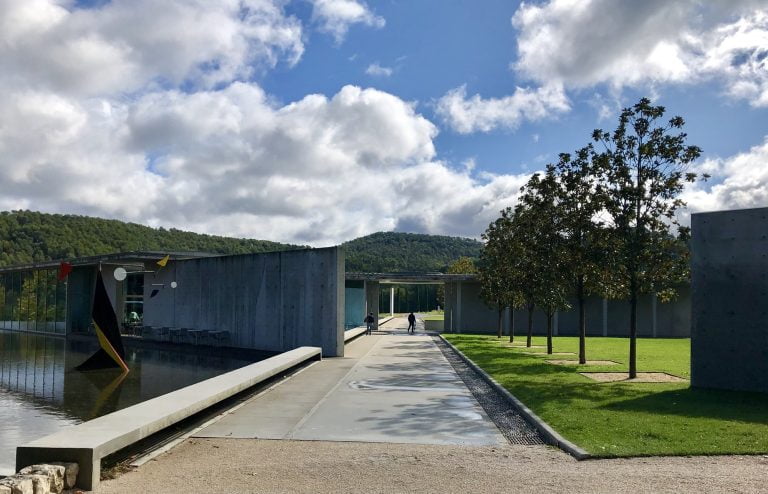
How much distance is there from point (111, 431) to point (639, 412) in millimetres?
8373

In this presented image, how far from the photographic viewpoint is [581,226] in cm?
1816

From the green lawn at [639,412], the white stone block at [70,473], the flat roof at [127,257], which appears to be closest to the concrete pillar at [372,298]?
the flat roof at [127,257]

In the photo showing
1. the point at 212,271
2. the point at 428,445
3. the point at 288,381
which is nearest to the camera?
the point at 428,445

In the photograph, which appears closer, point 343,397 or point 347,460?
point 347,460

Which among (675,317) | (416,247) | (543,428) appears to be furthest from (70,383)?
(416,247)

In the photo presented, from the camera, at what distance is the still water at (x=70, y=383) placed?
35.8 feet

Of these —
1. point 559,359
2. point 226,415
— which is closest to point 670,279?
point 559,359

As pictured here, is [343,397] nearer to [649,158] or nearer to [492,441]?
[492,441]

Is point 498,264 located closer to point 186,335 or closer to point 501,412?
point 186,335

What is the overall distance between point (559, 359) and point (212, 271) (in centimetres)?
1623

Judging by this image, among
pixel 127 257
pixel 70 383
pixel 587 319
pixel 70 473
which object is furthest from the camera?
pixel 587 319

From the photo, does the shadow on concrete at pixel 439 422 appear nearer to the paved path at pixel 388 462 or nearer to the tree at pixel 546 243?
the paved path at pixel 388 462

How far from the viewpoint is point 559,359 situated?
2128 cm

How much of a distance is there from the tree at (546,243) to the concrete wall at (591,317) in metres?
16.9
